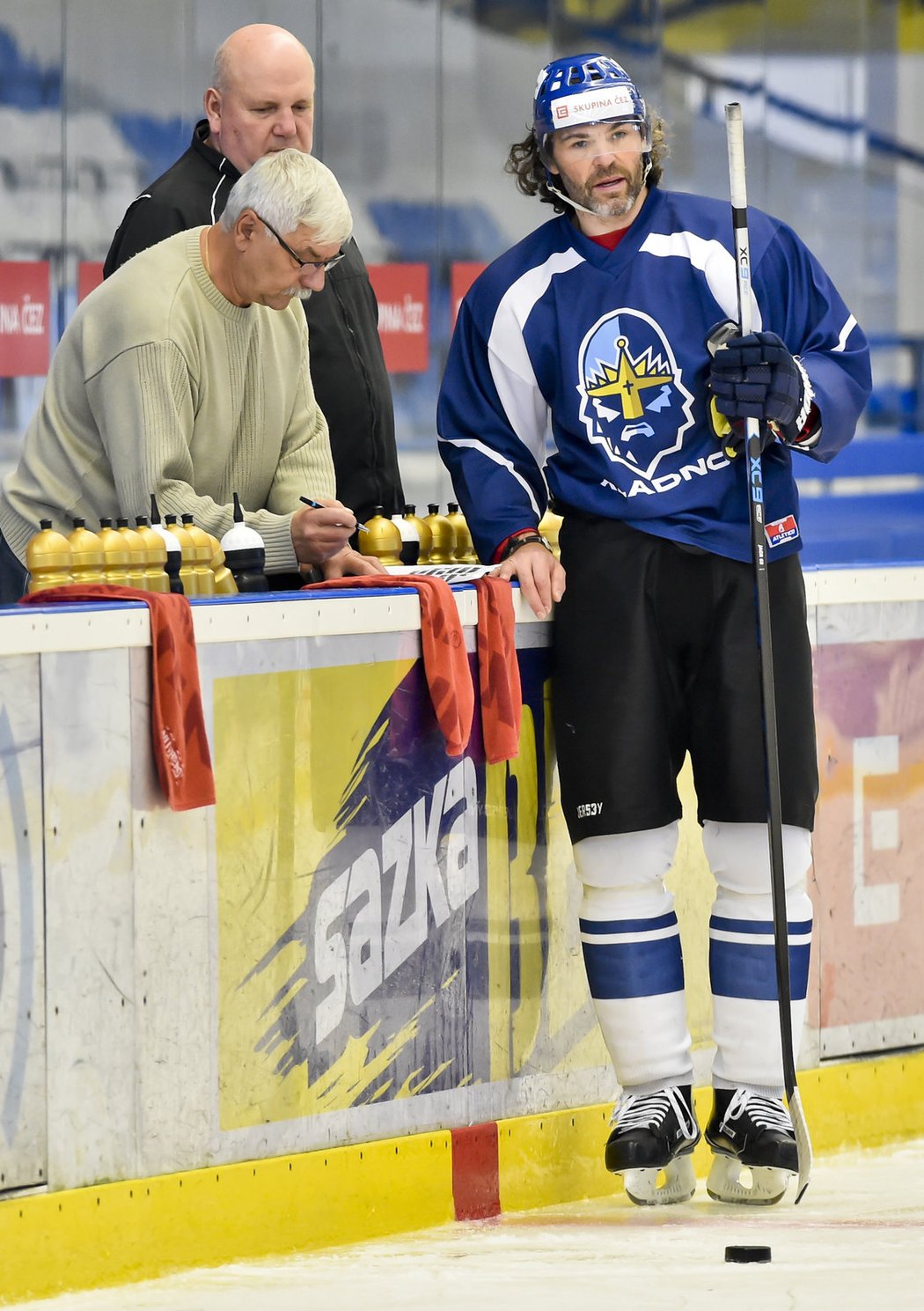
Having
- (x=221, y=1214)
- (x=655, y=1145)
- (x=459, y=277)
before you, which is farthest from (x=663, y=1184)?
(x=459, y=277)

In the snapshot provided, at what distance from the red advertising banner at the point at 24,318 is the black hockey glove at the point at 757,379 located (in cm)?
610

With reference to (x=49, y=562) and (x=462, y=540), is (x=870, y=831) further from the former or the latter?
(x=49, y=562)

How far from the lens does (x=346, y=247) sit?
4.82 metres

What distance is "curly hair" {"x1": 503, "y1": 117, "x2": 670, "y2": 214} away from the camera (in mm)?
4023

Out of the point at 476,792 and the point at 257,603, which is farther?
the point at 476,792

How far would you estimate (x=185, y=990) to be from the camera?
3551 mm

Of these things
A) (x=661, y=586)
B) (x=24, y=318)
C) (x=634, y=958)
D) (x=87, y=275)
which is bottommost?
(x=634, y=958)

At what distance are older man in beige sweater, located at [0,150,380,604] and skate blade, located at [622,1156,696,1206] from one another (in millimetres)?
1097

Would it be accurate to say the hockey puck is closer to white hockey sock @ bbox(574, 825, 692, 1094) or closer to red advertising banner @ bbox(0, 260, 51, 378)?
white hockey sock @ bbox(574, 825, 692, 1094)

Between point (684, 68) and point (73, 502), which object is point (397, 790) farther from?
point (684, 68)

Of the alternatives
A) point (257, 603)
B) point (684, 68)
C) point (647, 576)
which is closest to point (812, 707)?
point (647, 576)

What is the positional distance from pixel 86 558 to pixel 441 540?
0.90m

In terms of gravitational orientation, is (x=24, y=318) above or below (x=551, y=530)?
above

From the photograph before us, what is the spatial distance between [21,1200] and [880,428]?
11.5 metres
